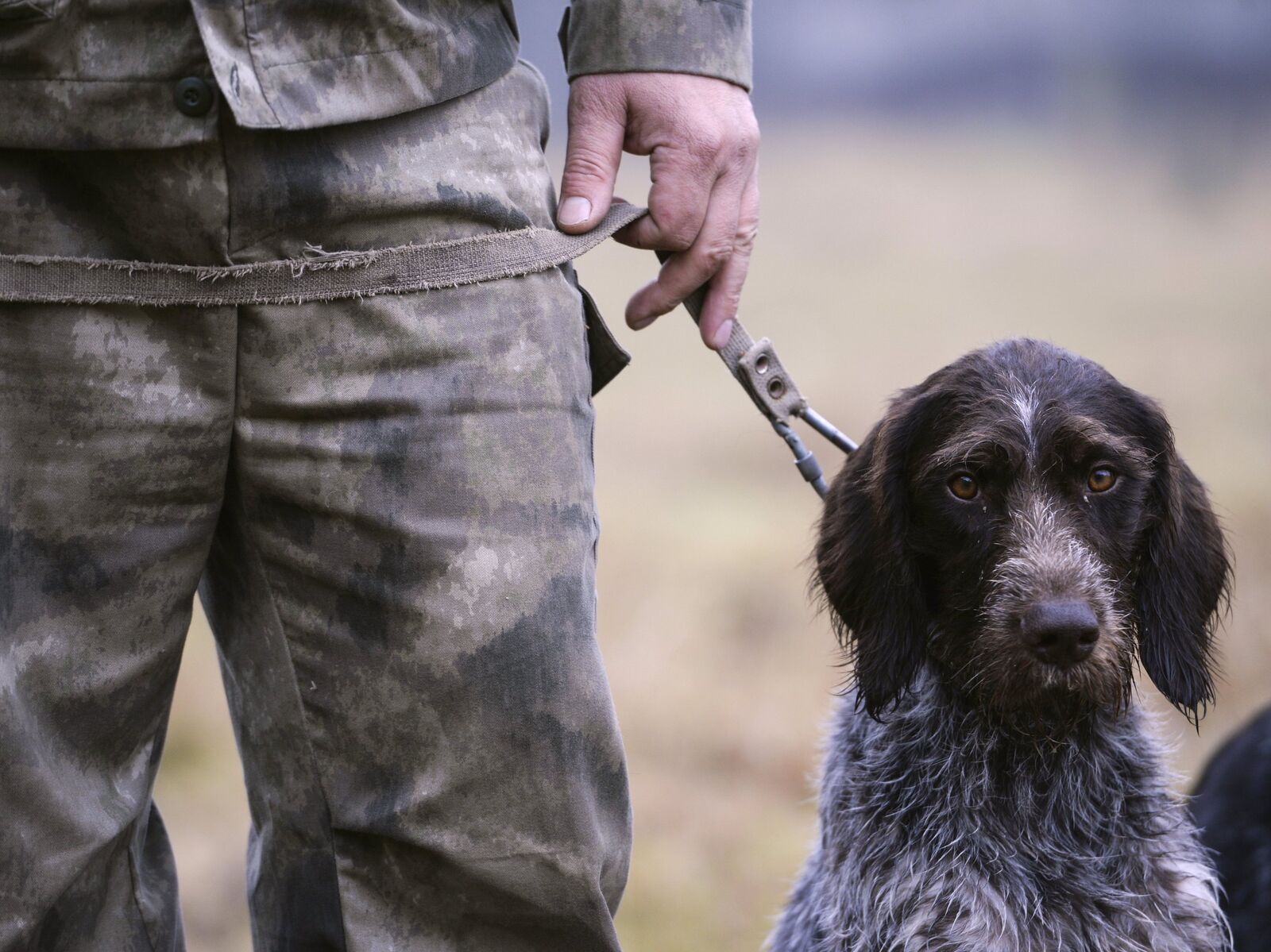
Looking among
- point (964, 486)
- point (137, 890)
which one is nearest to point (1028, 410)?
point (964, 486)

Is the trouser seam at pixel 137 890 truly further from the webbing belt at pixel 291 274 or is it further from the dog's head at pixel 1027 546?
the dog's head at pixel 1027 546

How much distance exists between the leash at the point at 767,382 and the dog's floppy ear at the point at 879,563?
132mm

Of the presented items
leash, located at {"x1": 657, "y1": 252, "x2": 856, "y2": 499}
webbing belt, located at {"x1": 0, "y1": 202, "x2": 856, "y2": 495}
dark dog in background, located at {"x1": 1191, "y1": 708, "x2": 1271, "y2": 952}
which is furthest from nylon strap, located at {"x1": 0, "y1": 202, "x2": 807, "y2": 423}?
dark dog in background, located at {"x1": 1191, "y1": 708, "x2": 1271, "y2": 952}

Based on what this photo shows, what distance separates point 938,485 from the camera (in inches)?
96.9

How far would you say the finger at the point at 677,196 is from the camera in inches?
86.2

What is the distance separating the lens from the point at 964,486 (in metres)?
2.44

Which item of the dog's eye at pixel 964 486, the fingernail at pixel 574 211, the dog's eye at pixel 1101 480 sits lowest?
the dog's eye at pixel 964 486

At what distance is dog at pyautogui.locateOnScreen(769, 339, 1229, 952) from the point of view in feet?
7.70

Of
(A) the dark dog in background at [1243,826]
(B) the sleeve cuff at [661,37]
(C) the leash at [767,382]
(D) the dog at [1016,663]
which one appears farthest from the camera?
(A) the dark dog in background at [1243,826]

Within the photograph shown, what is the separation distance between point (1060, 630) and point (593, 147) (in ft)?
3.84

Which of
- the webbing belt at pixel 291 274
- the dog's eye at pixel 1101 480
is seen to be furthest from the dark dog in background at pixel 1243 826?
the webbing belt at pixel 291 274

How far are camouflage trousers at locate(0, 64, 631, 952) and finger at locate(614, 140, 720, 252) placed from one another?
0.31 metres

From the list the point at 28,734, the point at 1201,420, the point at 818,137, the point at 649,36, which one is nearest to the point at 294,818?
the point at 28,734

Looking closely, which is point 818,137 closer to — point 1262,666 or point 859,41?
point 859,41
